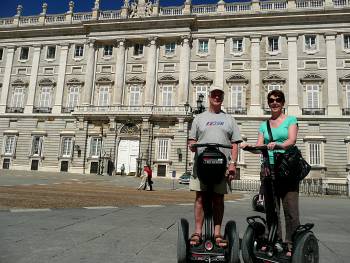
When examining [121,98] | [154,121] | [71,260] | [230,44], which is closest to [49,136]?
[121,98]

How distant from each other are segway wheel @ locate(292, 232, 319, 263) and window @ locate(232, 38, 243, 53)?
31.4 metres

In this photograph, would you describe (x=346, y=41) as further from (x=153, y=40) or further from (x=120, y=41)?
(x=120, y=41)

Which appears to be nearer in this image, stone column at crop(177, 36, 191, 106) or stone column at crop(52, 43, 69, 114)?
stone column at crop(177, 36, 191, 106)

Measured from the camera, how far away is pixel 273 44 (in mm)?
32406

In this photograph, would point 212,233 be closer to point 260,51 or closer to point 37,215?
point 37,215

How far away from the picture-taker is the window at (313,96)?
30.5 m

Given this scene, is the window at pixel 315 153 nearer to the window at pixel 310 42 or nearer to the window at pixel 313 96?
the window at pixel 313 96

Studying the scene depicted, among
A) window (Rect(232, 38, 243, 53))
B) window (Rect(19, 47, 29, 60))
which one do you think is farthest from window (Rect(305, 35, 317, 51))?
window (Rect(19, 47, 29, 60))

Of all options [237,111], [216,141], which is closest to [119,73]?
[237,111]

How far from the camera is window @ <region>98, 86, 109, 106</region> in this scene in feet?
114

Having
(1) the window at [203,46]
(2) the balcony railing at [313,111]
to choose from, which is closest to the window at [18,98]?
(1) the window at [203,46]

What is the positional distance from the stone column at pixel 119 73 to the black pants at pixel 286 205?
3098 cm

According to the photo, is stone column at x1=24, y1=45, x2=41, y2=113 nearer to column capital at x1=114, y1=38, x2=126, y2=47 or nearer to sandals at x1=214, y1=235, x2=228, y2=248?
column capital at x1=114, y1=38, x2=126, y2=47

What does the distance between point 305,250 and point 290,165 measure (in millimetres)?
835
